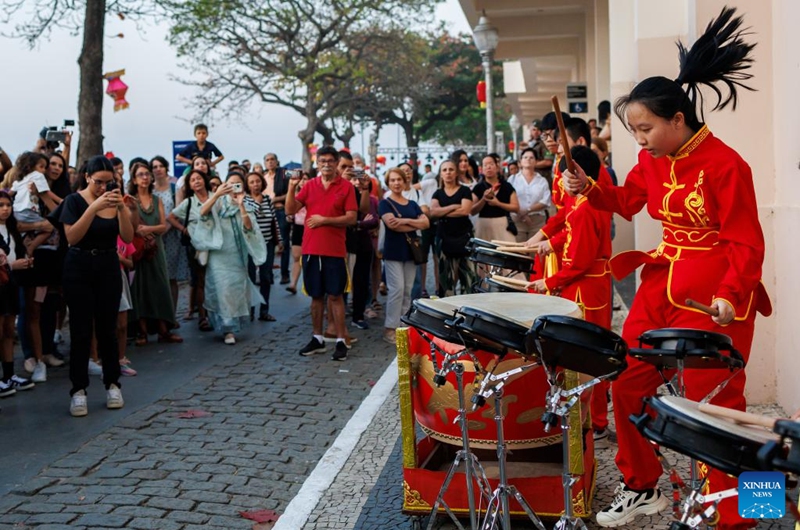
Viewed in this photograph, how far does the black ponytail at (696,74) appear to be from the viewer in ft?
13.6

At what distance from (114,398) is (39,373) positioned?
4.65ft

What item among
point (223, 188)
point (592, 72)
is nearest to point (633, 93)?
point (223, 188)

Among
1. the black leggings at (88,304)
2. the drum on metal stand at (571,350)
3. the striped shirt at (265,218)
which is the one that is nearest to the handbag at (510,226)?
the striped shirt at (265,218)

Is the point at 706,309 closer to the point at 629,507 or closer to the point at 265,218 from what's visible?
the point at 629,507

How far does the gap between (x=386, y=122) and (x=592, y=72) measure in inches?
1595

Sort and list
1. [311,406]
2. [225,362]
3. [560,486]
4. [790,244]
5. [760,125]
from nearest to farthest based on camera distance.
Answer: [560,486], [790,244], [760,125], [311,406], [225,362]

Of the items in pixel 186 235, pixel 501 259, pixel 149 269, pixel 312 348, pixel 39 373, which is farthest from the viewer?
pixel 186 235

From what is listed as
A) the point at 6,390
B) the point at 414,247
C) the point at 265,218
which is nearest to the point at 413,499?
the point at 6,390

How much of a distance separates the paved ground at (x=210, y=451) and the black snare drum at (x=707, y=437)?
232cm

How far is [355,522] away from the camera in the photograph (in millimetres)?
4977

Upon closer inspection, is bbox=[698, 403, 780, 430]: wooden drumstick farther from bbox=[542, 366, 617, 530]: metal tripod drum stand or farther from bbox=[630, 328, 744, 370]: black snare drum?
bbox=[542, 366, 617, 530]: metal tripod drum stand

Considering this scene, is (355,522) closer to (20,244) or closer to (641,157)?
(641,157)

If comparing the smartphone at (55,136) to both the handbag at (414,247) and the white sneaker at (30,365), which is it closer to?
the white sneaker at (30,365)

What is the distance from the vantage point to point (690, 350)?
129 inches
